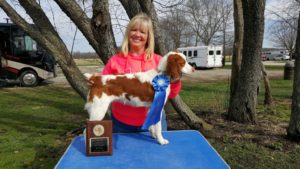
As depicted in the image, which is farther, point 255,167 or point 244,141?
point 244,141

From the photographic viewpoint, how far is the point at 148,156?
111 inches

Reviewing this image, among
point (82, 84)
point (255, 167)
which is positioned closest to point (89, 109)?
point (82, 84)

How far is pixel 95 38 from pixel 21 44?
14008 millimetres

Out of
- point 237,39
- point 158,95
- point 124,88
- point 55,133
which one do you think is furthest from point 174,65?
point 237,39

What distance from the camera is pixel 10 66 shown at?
56.6 ft

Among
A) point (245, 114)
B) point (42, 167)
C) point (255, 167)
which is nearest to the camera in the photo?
point (255, 167)

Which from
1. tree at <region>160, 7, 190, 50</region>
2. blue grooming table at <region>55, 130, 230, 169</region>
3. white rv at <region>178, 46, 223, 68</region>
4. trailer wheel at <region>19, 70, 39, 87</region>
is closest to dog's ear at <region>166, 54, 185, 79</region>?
blue grooming table at <region>55, 130, 230, 169</region>

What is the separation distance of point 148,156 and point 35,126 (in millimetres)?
6269

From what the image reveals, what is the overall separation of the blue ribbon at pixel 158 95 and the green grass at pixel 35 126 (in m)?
3.38

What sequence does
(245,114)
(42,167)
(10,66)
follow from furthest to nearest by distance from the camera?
(10,66) → (245,114) → (42,167)

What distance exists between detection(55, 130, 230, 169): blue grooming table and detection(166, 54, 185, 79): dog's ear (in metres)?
0.72

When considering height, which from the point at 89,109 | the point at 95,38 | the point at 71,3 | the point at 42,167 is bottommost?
Answer: the point at 42,167

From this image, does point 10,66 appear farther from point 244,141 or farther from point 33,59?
point 244,141

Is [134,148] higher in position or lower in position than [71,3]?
lower
